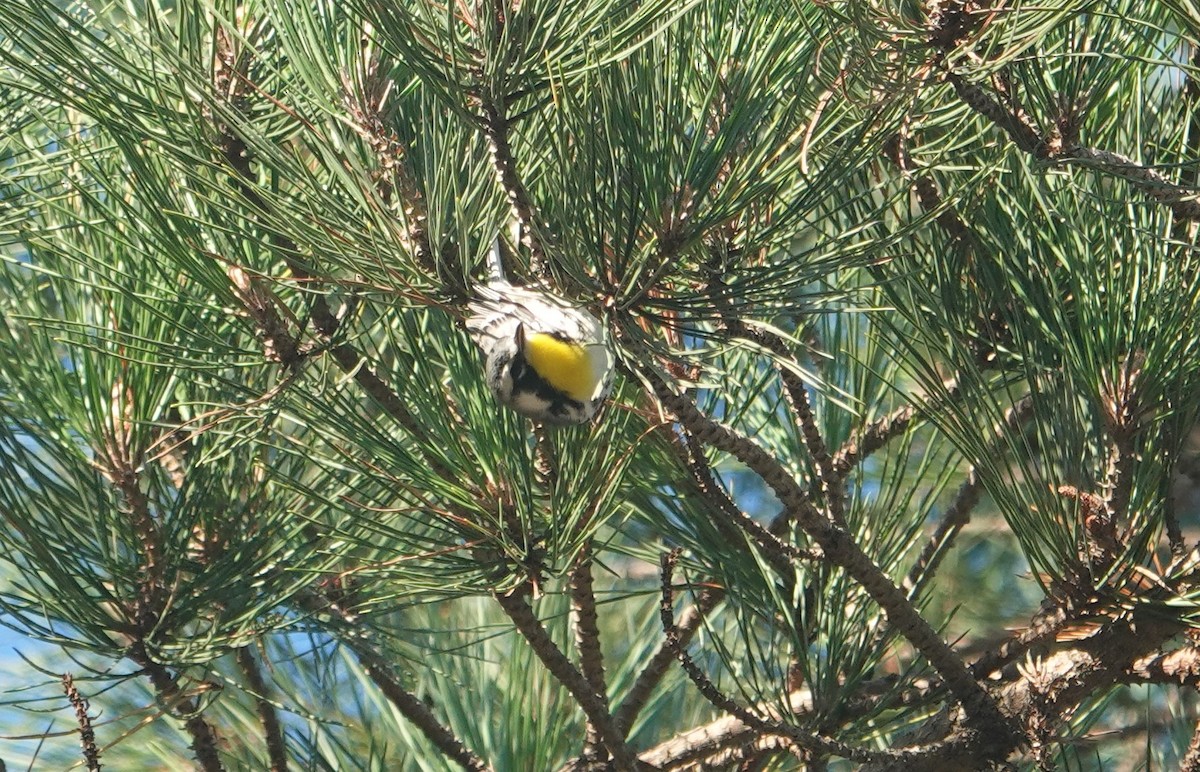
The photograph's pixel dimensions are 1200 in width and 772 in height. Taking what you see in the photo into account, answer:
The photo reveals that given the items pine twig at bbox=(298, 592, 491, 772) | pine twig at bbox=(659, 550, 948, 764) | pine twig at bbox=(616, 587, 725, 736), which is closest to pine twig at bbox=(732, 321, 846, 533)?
pine twig at bbox=(659, 550, 948, 764)

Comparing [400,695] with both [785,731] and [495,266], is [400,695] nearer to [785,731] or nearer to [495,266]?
[785,731]

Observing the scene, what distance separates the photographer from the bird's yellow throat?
754 millimetres

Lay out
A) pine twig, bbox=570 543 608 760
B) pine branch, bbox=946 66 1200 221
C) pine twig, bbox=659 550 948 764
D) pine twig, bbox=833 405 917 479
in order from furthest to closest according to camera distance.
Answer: pine twig, bbox=833 405 917 479, pine twig, bbox=570 543 608 760, pine twig, bbox=659 550 948 764, pine branch, bbox=946 66 1200 221

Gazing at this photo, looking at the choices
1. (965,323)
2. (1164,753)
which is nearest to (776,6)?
(965,323)

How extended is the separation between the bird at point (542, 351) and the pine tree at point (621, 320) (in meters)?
0.02

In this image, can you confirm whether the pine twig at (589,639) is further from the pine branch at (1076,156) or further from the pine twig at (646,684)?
the pine branch at (1076,156)

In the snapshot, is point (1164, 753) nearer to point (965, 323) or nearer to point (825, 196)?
point (965, 323)

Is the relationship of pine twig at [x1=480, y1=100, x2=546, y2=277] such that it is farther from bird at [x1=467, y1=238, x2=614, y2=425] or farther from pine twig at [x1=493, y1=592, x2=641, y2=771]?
pine twig at [x1=493, y1=592, x2=641, y2=771]

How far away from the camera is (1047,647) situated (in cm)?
100

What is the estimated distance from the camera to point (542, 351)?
753 millimetres

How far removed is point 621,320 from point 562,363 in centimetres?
5

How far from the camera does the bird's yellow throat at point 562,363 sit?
75cm

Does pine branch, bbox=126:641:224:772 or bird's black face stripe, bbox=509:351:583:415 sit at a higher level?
bird's black face stripe, bbox=509:351:583:415

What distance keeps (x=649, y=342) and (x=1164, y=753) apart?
126 cm
